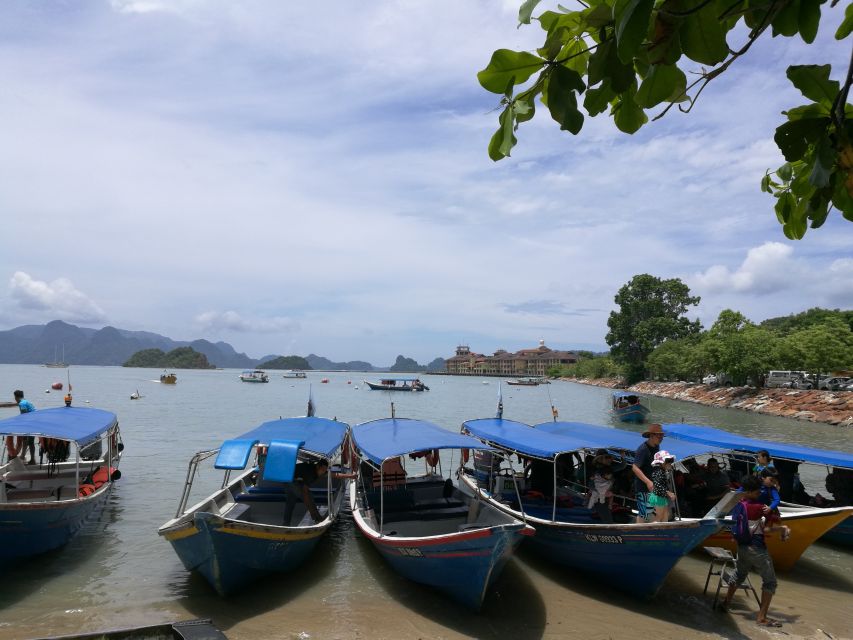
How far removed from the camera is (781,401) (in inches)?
1626

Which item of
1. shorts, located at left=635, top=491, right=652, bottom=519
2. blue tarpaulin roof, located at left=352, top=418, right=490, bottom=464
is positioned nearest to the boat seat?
blue tarpaulin roof, located at left=352, top=418, right=490, bottom=464

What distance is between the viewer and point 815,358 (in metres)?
41.3

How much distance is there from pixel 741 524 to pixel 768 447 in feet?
16.2

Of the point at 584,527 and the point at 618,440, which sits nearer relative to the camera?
the point at 584,527

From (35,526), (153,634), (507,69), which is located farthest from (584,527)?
(35,526)

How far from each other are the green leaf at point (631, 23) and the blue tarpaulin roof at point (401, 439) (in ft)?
26.6

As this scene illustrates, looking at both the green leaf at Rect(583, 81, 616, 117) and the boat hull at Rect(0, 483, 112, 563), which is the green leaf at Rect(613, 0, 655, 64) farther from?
the boat hull at Rect(0, 483, 112, 563)

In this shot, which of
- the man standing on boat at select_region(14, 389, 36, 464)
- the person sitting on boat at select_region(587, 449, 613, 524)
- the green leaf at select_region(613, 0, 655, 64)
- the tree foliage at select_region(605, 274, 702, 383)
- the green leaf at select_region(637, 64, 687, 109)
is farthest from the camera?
the tree foliage at select_region(605, 274, 702, 383)

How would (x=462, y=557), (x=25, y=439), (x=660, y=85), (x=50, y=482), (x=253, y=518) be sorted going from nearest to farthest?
(x=660, y=85) → (x=462, y=557) → (x=253, y=518) → (x=50, y=482) → (x=25, y=439)

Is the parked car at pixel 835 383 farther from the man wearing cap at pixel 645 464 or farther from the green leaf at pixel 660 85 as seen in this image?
the green leaf at pixel 660 85

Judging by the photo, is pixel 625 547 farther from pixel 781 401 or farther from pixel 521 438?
pixel 781 401

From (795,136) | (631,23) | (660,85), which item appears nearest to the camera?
(631,23)

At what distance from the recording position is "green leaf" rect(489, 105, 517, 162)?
66.7 inches

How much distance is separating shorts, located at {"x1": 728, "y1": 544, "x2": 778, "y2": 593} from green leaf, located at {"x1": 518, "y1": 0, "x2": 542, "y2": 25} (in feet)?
26.8
